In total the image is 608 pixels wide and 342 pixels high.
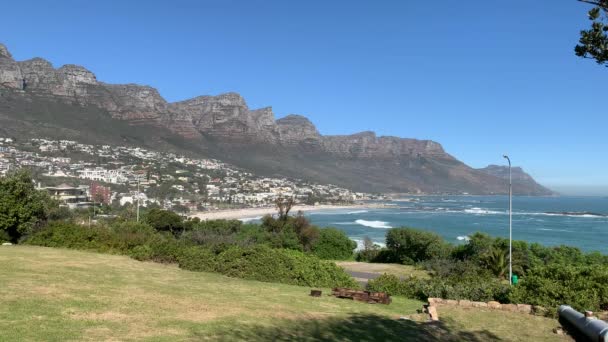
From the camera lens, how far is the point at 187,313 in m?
9.47

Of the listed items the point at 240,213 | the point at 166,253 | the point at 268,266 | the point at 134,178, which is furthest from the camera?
the point at 240,213

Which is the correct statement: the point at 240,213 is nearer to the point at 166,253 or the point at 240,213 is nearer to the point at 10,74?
the point at 10,74

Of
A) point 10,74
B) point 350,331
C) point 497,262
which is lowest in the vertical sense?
point 497,262

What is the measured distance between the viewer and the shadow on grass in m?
8.24

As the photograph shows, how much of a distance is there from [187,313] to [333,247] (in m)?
35.1

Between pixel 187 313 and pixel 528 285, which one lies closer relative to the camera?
pixel 187 313

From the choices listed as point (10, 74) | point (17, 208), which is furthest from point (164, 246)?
point (10, 74)

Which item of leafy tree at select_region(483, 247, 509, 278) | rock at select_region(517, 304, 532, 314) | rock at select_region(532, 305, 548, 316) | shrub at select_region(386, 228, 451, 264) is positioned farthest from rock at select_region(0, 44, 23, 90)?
rock at select_region(532, 305, 548, 316)

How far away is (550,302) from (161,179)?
367 ft

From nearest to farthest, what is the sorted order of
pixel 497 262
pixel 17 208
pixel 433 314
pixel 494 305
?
pixel 433 314 < pixel 494 305 < pixel 17 208 < pixel 497 262

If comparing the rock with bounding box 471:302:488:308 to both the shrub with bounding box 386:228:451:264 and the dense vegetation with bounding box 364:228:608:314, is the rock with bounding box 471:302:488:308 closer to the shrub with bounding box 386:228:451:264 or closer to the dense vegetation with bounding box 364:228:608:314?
the dense vegetation with bounding box 364:228:608:314

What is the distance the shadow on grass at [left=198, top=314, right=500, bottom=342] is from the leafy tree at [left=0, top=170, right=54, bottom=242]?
17468 mm

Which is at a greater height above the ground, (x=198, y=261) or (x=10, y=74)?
(x=10, y=74)

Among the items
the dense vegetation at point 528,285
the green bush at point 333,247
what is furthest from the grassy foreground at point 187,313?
the green bush at point 333,247
